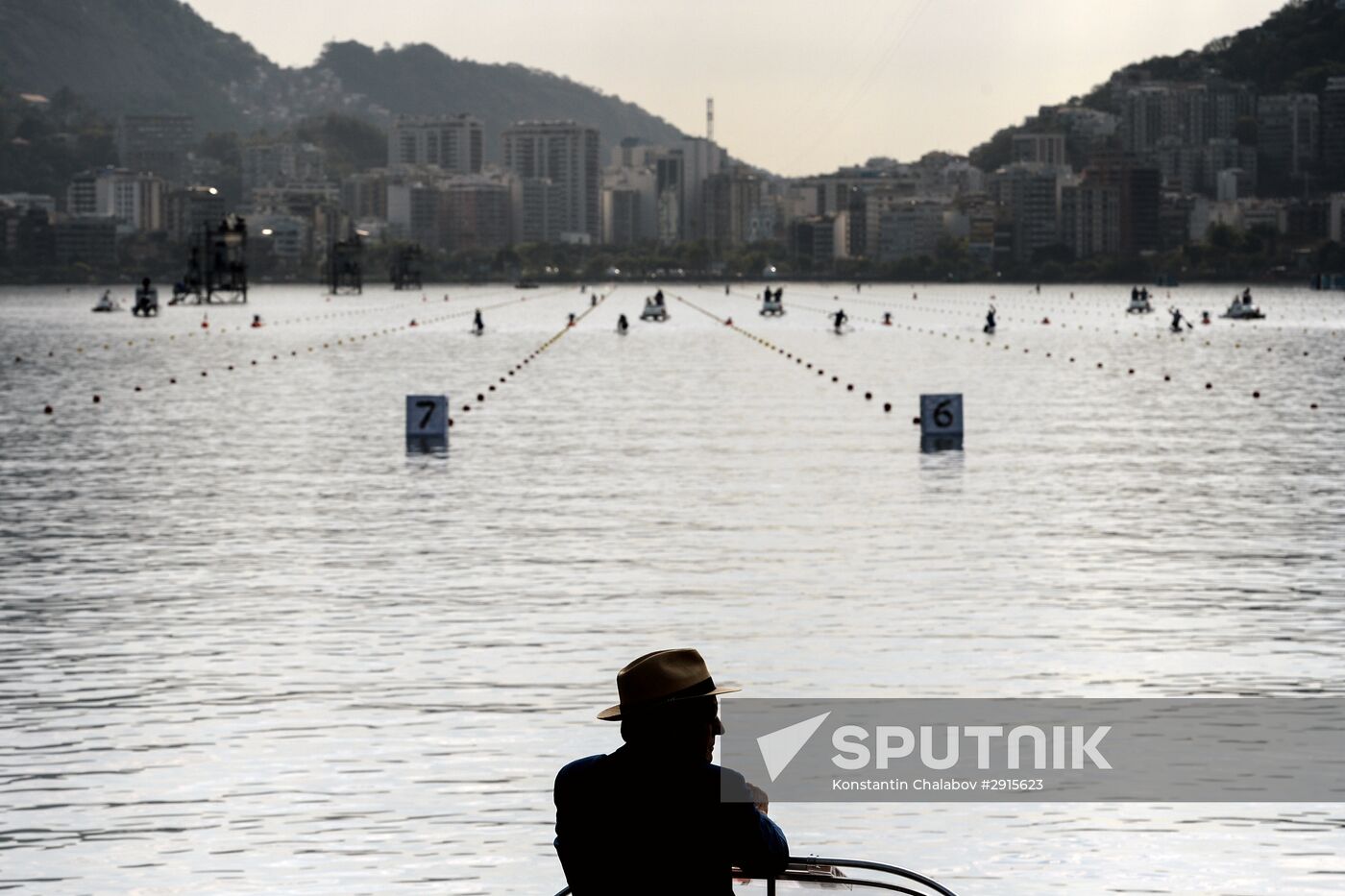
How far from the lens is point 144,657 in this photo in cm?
2325

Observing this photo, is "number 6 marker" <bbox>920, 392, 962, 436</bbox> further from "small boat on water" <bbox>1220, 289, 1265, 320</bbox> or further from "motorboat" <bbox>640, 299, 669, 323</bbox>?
"small boat on water" <bbox>1220, 289, 1265, 320</bbox>

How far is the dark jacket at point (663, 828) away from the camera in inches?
335

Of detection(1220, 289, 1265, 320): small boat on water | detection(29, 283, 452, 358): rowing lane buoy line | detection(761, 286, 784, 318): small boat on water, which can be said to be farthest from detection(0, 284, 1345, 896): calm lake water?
detection(761, 286, 784, 318): small boat on water

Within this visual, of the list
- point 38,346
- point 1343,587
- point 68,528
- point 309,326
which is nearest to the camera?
point 1343,587

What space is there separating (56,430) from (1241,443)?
29540 millimetres

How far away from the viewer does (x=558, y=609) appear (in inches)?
1039

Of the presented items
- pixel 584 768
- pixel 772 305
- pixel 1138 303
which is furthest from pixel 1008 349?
pixel 584 768

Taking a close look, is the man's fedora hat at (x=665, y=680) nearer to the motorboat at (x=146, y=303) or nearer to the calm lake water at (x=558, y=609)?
the calm lake water at (x=558, y=609)

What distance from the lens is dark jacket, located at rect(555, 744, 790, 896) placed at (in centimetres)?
851

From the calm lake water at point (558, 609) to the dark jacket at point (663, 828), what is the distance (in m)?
6.15

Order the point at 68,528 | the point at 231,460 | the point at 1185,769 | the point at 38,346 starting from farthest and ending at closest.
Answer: the point at 38,346
the point at 231,460
the point at 68,528
the point at 1185,769

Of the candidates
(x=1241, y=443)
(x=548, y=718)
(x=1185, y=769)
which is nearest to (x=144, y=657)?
(x=548, y=718)

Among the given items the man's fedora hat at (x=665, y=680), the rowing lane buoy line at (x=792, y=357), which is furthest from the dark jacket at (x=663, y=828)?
the rowing lane buoy line at (x=792, y=357)

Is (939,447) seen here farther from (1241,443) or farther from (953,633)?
(953,633)
